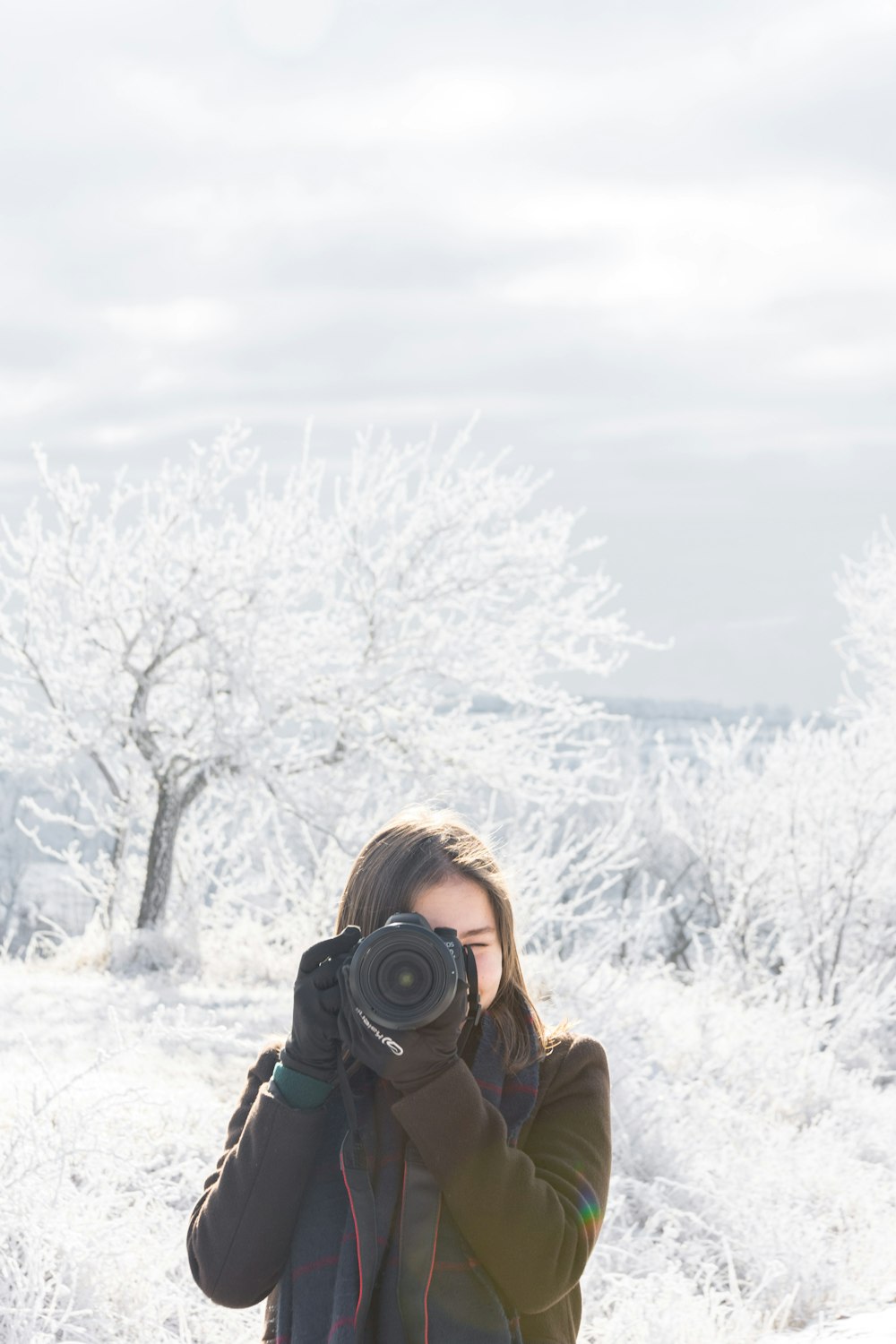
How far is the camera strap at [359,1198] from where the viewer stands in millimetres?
1598

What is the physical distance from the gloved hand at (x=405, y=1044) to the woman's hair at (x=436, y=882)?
0.51 ft

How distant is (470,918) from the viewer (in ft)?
5.85

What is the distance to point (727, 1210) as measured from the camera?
5172mm

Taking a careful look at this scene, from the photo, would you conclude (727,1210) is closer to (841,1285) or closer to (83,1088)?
(841,1285)

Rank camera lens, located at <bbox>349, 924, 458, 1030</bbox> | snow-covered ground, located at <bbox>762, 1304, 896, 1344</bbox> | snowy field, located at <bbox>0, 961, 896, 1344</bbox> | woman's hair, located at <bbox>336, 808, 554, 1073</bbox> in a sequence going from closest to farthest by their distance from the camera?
camera lens, located at <bbox>349, 924, 458, 1030</bbox>
woman's hair, located at <bbox>336, 808, 554, 1073</bbox>
snow-covered ground, located at <bbox>762, 1304, 896, 1344</bbox>
snowy field, located at <bbox>0, 961, 896, 1344</bbox>

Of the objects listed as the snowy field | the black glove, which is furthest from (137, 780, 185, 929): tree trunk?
the black glove

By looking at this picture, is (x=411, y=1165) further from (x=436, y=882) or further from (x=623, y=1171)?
(x=623, y=1171)

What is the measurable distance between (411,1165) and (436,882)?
0.37 meters

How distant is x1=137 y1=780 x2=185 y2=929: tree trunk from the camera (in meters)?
13.2

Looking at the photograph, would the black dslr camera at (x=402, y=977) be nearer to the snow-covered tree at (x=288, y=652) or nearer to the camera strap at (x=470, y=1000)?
the camera strap at (x=470, y=1000)

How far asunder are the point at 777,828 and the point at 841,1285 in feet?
43.0

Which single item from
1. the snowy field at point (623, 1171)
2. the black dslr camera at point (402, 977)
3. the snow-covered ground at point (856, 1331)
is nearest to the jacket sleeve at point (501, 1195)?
the black dslr camera at point (402, 977)

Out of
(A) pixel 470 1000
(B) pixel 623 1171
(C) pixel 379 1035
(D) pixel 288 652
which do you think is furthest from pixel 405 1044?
(D) pixel 288 652

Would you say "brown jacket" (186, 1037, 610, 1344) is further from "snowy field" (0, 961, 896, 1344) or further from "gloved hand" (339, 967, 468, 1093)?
"snowy field" (0, 961, 896, 1344)
